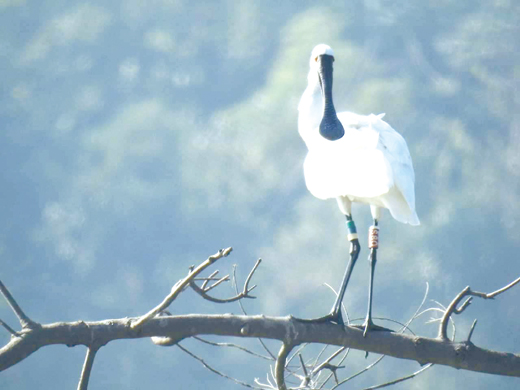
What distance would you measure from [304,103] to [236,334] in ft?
4.64

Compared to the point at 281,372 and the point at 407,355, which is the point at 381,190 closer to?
the point at 407,355

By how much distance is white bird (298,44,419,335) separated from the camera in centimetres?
260

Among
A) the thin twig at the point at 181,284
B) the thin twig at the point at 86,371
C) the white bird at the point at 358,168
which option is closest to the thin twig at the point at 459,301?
the white bird at the point at 358,168

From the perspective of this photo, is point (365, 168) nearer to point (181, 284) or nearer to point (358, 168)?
point (358, 168)

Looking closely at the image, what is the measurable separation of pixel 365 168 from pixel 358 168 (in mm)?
28

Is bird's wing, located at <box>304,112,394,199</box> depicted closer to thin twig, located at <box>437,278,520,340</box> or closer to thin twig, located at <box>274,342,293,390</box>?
thin twig, located at <box>437,278,520,340</box>

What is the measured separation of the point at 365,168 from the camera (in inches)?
103

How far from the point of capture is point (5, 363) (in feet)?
5.75

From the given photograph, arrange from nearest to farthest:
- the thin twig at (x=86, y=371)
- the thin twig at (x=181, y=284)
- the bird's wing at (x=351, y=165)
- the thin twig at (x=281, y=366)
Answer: the thin twig at (x=181, y=284) → the thin twig at (x=86, y=371) → the thin twig at (x=281, y=366) → the bird's wing at (x=351, y=165)

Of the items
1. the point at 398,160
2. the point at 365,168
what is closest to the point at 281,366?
the point at 365,168

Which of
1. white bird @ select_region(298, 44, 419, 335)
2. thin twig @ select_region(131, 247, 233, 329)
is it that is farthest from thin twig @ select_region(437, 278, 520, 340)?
thin twig @ select_region(131, 247, 233, 329)

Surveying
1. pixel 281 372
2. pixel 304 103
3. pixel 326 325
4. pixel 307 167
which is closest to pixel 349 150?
pixel 307 167

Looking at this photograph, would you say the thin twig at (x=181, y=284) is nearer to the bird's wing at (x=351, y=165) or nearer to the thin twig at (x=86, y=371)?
the thin twig at (x=86, y=371)

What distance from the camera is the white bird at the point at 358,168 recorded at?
2.60 metres
